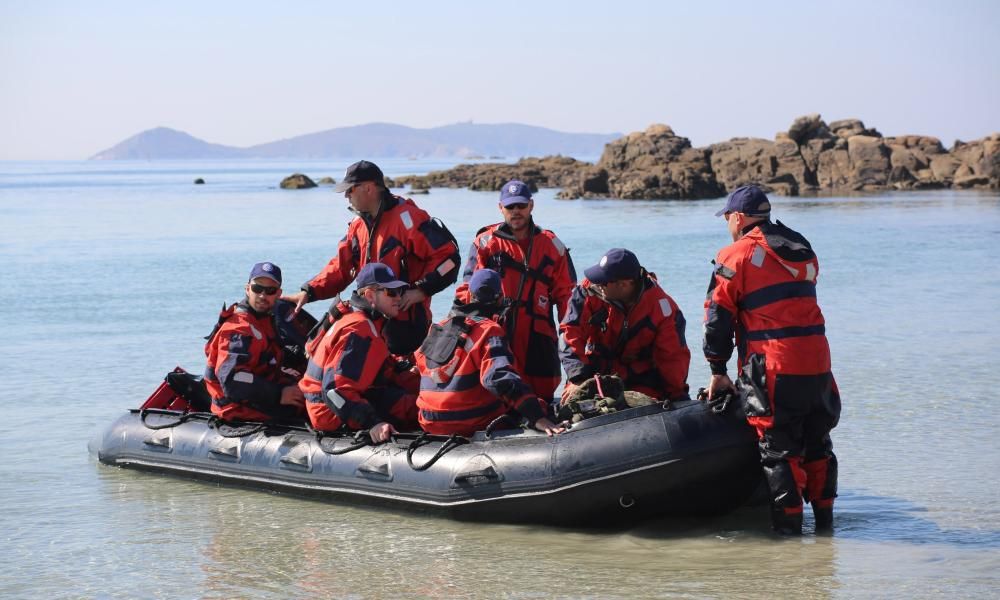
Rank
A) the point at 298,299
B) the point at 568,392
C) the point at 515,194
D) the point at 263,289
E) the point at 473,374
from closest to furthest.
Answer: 1. the point at 473,374
2. the point at 568,392
3. the point at 515,194
4. the point at 263,289
5. the point at 298,299

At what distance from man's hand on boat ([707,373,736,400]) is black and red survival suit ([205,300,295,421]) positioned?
2.67m

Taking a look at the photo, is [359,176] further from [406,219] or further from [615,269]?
[615,269]

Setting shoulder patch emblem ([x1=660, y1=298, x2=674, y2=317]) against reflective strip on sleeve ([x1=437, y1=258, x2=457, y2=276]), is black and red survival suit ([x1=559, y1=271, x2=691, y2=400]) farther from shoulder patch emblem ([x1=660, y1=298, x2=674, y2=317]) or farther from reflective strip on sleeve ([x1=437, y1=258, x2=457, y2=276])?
reflective strip on sleeve ([x1=437, y1=258, x2=457, y2=276])

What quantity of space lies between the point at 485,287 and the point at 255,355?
1.69 metres

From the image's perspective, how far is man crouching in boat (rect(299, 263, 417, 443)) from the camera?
6.40m

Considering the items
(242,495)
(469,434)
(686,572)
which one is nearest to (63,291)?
(242,495)

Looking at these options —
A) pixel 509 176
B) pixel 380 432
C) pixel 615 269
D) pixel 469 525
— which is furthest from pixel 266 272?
pixel 509 176

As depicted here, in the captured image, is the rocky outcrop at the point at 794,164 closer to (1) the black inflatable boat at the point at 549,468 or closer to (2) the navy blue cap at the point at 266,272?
(2) the navy blue cap at the point at 266,272

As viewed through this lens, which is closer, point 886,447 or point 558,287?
point 558,287

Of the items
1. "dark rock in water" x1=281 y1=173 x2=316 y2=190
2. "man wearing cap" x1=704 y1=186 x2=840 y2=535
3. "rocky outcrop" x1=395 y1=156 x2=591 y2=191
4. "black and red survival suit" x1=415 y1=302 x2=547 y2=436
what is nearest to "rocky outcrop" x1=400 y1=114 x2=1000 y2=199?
"rocky outcrop" x1=395 y1=156 x2=591 y2=191

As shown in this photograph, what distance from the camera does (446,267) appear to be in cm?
721

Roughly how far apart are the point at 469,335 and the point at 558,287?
110cm

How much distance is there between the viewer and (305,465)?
6.82m

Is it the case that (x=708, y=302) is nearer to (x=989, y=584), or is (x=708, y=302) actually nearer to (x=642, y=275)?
(x=642, y=275)
